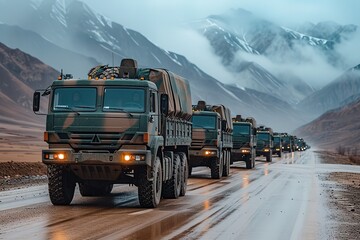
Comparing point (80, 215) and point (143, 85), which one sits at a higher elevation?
point (143, 85)

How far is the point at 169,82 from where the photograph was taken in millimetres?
18266

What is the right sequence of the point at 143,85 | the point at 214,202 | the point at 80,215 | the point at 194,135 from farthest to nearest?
the point at 194,135 < the point at 214,202 < the point at 143,85 < the point at 80,215

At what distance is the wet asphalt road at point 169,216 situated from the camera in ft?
37.9

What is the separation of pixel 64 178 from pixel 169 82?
4.03 meters

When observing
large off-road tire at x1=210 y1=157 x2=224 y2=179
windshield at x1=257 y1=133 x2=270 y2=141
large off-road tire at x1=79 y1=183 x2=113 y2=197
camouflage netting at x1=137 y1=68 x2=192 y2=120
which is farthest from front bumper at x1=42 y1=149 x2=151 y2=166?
windshield at x1=257 y1=133 x2=270 y2=141

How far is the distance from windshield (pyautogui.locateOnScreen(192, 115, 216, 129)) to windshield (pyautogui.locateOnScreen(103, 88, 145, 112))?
1388 centimetres

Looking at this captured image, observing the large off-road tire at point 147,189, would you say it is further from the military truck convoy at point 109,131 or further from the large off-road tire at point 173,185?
the large off-road tire at point 173,185

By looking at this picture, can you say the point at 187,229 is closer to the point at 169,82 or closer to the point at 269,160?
the point at 169,82

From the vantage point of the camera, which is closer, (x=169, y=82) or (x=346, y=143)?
(x=169, y=82)

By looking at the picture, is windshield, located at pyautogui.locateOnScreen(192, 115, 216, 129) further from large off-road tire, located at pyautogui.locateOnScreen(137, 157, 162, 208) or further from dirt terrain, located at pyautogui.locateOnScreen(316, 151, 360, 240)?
large off-road tire, located at pyautogui.locateOnScreen(137, 157, 162, 208)

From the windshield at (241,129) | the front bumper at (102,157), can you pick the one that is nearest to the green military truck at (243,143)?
the windshield at (241,129)

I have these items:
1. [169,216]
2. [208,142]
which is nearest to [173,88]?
[169,216]

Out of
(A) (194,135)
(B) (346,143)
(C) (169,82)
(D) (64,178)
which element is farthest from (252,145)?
(B) (346,143)

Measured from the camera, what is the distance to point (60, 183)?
15883mm
